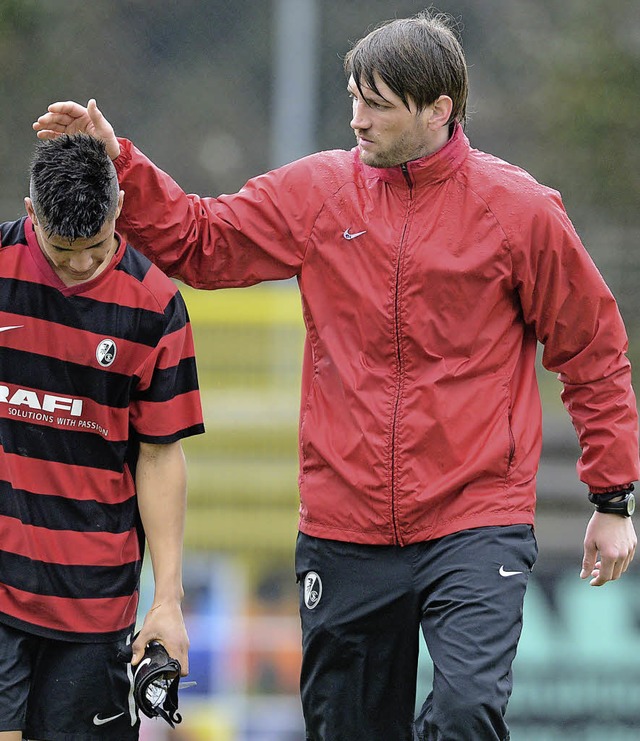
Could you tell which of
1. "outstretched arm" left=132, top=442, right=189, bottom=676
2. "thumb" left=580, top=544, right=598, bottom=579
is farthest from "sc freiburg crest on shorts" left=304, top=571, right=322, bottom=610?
"thumb" left=580, top=544, right=598, bottom=579

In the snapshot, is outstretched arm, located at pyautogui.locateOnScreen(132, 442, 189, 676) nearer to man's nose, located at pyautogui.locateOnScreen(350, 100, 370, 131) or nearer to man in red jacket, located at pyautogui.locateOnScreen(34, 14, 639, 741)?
man in red jacket, located at pyautogui.locateOnScreen(34, 14, 639, 741)

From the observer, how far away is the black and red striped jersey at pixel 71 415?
3320 mm

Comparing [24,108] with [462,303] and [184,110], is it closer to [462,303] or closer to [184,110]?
[184,110]

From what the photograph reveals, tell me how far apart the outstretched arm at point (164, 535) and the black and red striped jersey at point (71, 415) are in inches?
2.5

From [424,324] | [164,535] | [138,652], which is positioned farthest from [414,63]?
[138,652]

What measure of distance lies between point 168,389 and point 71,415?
0.24 meters

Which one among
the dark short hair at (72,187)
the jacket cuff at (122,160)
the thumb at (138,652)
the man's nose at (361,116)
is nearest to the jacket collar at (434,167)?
the man's nose at (361,116)

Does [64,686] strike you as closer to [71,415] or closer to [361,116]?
[71,415]

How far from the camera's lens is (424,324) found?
3557mm

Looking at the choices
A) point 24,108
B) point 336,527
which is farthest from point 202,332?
point 336,527

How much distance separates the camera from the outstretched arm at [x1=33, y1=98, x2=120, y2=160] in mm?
3420

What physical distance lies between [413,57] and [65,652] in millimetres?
1687

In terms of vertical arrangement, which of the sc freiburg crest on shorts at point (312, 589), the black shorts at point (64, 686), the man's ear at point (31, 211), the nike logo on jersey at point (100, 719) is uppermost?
the man's ear at point (31, 211)

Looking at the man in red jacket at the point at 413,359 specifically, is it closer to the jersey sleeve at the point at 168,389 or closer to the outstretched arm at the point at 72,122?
the outstretched arm at the point at 72,122
